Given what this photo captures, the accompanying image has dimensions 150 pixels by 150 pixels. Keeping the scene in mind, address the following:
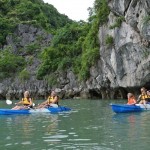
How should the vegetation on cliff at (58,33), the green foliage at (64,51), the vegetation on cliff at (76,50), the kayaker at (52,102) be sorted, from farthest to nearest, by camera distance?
the green foliage at (64,51), the vegetation on cliff at (58,33), the vegetation on cliff at (76,50), the kayaker at (52,102)

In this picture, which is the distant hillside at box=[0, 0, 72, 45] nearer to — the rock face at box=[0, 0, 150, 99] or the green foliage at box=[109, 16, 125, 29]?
the rock face at box=[0, 0, 150, 99]

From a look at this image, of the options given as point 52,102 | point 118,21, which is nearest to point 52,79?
point 118,21

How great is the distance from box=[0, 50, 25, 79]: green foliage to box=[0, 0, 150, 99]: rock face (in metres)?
11.2

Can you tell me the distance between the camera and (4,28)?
6788 cm

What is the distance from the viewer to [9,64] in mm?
54469

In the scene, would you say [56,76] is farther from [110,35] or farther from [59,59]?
[110,35]

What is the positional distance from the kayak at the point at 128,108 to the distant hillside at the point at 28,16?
46.8 m

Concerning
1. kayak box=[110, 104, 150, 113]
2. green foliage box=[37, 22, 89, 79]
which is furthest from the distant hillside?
kayak box=[110, 104, 150, 113]

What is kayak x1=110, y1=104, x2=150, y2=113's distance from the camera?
18.8 m

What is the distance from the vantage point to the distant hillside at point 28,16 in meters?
67.0

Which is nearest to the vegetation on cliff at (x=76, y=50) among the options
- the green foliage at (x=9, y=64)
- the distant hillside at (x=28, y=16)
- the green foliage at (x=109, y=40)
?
the green foliage at (x=109, y=40)

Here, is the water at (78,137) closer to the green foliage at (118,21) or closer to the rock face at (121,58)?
the rock face at (121,58)

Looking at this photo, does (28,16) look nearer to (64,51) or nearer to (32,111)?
(64,51)

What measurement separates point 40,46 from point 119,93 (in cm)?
2435
